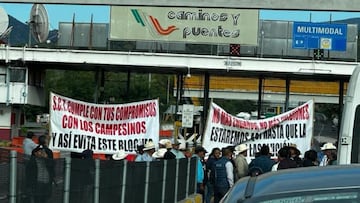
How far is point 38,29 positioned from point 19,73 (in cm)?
840

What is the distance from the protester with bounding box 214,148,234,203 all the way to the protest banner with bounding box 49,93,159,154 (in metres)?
4.29

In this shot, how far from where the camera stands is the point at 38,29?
123 feet

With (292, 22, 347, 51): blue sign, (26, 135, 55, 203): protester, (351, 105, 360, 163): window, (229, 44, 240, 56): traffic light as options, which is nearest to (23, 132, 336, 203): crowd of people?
(26, 135, 55, 203): protester

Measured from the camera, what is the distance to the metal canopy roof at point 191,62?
41500 millimetres

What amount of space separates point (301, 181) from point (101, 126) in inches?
715

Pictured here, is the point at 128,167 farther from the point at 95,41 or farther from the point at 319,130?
the point at 319,130

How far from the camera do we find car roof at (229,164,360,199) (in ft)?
14.1

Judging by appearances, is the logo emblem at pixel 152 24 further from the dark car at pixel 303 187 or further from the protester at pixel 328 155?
the dark car at pixel 303 187

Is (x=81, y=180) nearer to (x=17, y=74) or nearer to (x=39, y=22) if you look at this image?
(x=39, y=22)

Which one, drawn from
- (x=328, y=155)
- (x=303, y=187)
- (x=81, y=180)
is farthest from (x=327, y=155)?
(x=303, y=187)

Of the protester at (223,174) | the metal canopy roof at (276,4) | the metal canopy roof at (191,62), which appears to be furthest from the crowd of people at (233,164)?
the metal canopy roof at (191,62)

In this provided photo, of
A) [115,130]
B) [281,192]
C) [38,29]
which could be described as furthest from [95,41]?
Answer: [281,192]

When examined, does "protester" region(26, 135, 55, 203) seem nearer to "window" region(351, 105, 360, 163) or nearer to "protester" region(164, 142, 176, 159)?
"window" region(351, 105, 360, 163)

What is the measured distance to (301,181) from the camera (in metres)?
4.53
